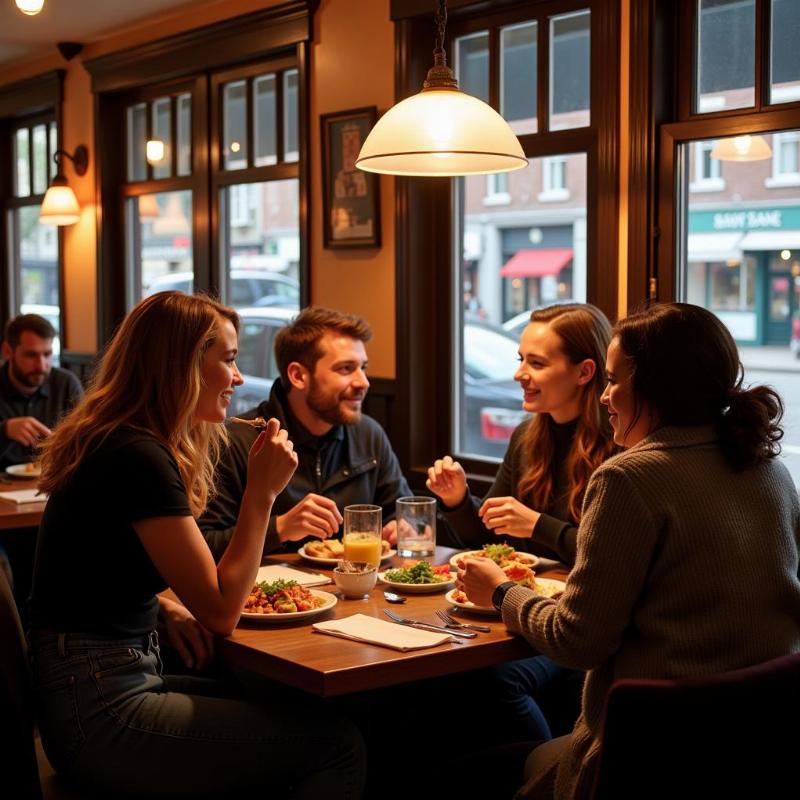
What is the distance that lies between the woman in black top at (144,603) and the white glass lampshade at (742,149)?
1870 millimetres

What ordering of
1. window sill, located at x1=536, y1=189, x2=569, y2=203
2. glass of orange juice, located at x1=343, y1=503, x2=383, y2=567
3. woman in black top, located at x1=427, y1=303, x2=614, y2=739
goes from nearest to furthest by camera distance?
1. glass of orange juice, located at x1=343, y1=503, x2=383, y2=567
2. woman in black top, located at x1=427, y1=303, x2=614, y2=739
3. window sill, located at x1=536, y1=189, x2=569, y2=203

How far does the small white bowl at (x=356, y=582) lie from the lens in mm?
2414

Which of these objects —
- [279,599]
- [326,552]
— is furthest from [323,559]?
[279,599]

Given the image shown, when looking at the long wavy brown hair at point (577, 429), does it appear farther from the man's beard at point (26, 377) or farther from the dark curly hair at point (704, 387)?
the man's beard at point (26, 377)

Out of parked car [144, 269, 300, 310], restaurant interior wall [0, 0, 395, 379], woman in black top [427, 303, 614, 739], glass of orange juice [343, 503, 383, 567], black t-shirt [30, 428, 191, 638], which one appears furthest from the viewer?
parked car [144, 269, 300, 310]

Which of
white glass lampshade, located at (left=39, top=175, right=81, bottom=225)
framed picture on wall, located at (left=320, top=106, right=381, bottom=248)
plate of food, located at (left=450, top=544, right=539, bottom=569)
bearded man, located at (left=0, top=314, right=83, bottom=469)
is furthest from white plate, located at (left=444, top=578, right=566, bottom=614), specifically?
white glass lampshade, located at (left=39, top=175, right=81, bottom=225)

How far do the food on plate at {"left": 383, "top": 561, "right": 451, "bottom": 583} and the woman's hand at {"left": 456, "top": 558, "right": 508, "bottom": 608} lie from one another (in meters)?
0.24

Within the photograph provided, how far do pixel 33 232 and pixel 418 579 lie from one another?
5609mm

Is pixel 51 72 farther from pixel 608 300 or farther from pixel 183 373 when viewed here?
pixel 183 373

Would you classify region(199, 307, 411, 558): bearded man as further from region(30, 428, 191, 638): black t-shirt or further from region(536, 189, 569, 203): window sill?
region(536, 189, 569, 203): window sill

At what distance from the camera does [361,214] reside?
450 cm

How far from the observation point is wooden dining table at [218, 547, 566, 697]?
1.96 m

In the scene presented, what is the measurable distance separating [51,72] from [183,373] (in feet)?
16.0

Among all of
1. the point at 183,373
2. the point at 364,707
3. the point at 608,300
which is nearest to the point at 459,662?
the point at 183,373
